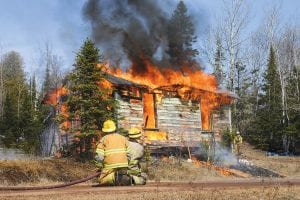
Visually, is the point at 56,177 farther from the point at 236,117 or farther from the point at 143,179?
the point at 236,117

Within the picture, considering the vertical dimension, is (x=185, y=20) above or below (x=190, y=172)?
above

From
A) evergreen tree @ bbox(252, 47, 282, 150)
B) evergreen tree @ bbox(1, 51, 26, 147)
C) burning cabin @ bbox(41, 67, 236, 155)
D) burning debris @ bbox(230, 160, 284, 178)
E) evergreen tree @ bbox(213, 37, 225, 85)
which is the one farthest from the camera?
evergreen tree @ bbox(213, 37, 225, 85)

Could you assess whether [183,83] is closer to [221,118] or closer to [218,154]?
[221,118]

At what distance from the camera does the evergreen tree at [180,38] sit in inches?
1144

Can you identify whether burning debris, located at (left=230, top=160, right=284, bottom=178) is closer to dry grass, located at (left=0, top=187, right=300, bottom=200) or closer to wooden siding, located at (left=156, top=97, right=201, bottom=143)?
wooden siding, located at (left=156, top=97, right=201, bottom=143)

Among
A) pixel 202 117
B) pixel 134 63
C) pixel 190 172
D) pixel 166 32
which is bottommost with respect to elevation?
pixel 190 172

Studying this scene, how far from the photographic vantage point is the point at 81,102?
2164 centimetres

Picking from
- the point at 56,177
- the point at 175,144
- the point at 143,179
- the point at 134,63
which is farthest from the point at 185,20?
the point at 143,179

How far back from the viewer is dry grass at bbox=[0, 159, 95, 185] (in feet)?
53.0

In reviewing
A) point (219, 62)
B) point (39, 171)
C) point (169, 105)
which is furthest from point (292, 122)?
point (39, 171)

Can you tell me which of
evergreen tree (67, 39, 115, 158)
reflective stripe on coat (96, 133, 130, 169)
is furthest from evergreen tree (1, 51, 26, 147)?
reflective stripe on coat (96, 133, 130, 169)

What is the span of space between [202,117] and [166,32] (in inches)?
209

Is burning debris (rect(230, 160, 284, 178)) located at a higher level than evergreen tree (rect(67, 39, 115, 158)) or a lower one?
lower

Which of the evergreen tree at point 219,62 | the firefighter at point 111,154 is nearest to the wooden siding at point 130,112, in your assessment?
the firefighter at point 111,154
